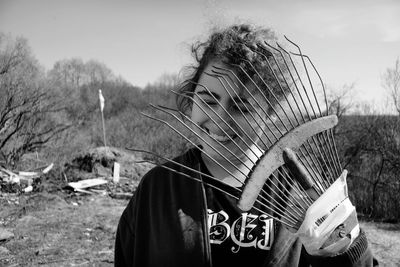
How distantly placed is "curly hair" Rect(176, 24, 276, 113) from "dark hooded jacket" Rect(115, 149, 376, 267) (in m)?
0.33

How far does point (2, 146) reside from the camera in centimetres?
1163

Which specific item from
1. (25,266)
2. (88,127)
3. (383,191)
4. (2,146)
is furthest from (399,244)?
(88,127)

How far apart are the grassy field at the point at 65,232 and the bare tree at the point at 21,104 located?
4347mm

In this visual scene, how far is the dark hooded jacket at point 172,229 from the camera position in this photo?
1146 millimetres

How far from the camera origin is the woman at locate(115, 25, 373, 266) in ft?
3.76

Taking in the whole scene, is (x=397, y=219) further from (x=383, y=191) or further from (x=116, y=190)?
(x=116, y=190)

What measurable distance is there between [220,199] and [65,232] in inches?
214

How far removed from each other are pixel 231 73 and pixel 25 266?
457 centimetres

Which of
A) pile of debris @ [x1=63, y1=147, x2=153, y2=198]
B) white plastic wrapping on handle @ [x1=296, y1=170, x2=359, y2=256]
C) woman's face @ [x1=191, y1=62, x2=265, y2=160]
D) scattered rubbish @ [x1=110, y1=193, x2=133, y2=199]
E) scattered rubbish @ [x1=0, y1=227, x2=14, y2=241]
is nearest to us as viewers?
white plastic wrapping on handle @ [x1=296, y1=170, x2=359, y2=256]

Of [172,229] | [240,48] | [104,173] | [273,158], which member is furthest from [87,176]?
[273,158]

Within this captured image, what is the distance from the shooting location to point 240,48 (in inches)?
47.3

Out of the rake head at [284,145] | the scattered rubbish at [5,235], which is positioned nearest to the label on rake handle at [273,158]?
the rake head at [284,145]

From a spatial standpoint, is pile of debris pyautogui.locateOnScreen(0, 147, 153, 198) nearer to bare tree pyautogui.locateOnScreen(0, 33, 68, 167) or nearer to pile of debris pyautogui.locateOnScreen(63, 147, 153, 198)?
pile of debris pyautogui.locateOnScreen(63, 147, 153, 198)

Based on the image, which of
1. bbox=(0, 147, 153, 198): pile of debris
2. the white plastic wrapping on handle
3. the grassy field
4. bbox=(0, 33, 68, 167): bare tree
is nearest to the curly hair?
the white plastic wrapping on handle
